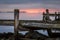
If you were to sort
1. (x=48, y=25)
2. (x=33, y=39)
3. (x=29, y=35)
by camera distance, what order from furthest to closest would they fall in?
(x=29, y=35)
(x=33, y=39)
(x=48, y=25)

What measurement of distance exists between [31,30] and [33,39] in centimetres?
75

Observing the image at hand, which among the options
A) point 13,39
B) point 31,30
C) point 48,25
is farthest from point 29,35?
point 48,25

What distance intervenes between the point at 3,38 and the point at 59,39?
1947mm

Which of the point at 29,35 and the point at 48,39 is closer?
the point at 48,39

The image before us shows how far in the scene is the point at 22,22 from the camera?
24.6ft

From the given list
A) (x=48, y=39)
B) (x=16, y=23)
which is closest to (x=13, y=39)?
(x=16, y=23)

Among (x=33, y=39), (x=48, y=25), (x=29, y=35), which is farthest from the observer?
(x=29, y=35)

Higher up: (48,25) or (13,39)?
(48,25)

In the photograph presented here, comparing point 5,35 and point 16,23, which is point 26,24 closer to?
point 16,23

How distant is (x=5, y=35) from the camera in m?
8.47

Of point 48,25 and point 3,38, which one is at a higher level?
point 48,25

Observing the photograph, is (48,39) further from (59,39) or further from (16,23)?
(16,23)

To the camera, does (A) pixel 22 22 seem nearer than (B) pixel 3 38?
Yes

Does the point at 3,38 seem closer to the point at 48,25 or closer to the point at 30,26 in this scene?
the point at 30,26
